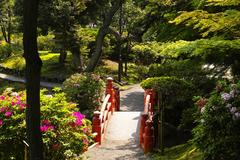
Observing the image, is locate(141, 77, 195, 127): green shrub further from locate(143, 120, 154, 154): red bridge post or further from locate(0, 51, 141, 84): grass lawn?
locate(0, 51, 141, 84): grass lawn

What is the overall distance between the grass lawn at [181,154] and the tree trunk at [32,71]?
604 centimetres

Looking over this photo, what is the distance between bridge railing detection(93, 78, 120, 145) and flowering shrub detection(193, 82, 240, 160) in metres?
7.06

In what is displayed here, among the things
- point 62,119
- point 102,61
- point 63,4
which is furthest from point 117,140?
point 102,61

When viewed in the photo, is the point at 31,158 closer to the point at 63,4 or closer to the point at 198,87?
the point at 198,87

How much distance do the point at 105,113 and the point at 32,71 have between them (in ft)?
36.0

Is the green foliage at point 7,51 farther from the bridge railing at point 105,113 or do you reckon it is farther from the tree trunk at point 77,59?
the bridge railing at point 105,113

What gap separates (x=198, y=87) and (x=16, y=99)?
6.66 meters

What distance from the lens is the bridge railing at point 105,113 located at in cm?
1534

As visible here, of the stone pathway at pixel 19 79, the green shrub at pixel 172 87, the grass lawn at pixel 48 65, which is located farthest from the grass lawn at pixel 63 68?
the green shrub at pixel 172 87

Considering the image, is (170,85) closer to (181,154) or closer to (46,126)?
(181,154)

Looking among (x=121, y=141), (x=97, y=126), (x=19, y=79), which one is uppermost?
(x=97, y=126)

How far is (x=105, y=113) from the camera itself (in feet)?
55.3

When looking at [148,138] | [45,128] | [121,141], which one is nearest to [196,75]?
[148,138]

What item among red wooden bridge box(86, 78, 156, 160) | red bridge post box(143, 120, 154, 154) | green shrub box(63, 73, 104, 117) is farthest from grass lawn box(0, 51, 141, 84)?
red bridge post box(143, 120, 154, 154)
